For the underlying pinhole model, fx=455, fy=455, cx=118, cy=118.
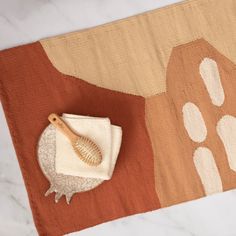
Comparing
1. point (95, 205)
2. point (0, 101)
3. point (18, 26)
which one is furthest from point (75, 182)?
point (18, 26)

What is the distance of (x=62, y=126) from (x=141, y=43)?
0.23m

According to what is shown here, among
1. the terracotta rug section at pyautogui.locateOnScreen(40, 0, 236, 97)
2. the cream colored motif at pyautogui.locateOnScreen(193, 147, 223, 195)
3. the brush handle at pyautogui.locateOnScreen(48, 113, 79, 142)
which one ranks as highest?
the terracotta rug section at pyautogui.locateOnScreen(40, 0, 236, 97)

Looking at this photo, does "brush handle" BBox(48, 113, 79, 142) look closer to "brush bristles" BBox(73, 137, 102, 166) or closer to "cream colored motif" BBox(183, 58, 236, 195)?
"brush bristles" BBox(73, 137, 102, 166)

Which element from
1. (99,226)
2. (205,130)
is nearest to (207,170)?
(205,130)

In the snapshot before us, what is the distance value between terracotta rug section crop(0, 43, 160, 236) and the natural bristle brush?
0.21ft

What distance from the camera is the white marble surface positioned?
32.3 inches

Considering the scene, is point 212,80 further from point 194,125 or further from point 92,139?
point 92,139

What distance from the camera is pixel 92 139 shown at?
792 millimetres

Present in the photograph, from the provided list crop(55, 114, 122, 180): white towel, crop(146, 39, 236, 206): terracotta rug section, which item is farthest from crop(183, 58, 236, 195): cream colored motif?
crop(55, 114, 122, 180): white towel

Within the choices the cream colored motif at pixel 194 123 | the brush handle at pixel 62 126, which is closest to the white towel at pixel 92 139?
Answer: the brush handle at pixel 62 126

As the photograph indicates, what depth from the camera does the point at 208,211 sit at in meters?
0.87

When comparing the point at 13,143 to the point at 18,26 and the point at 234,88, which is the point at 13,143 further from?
the point at 234,88

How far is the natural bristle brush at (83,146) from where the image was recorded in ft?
2.53

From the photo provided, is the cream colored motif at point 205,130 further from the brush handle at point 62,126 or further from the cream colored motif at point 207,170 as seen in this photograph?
the brush handle at point 62,126
